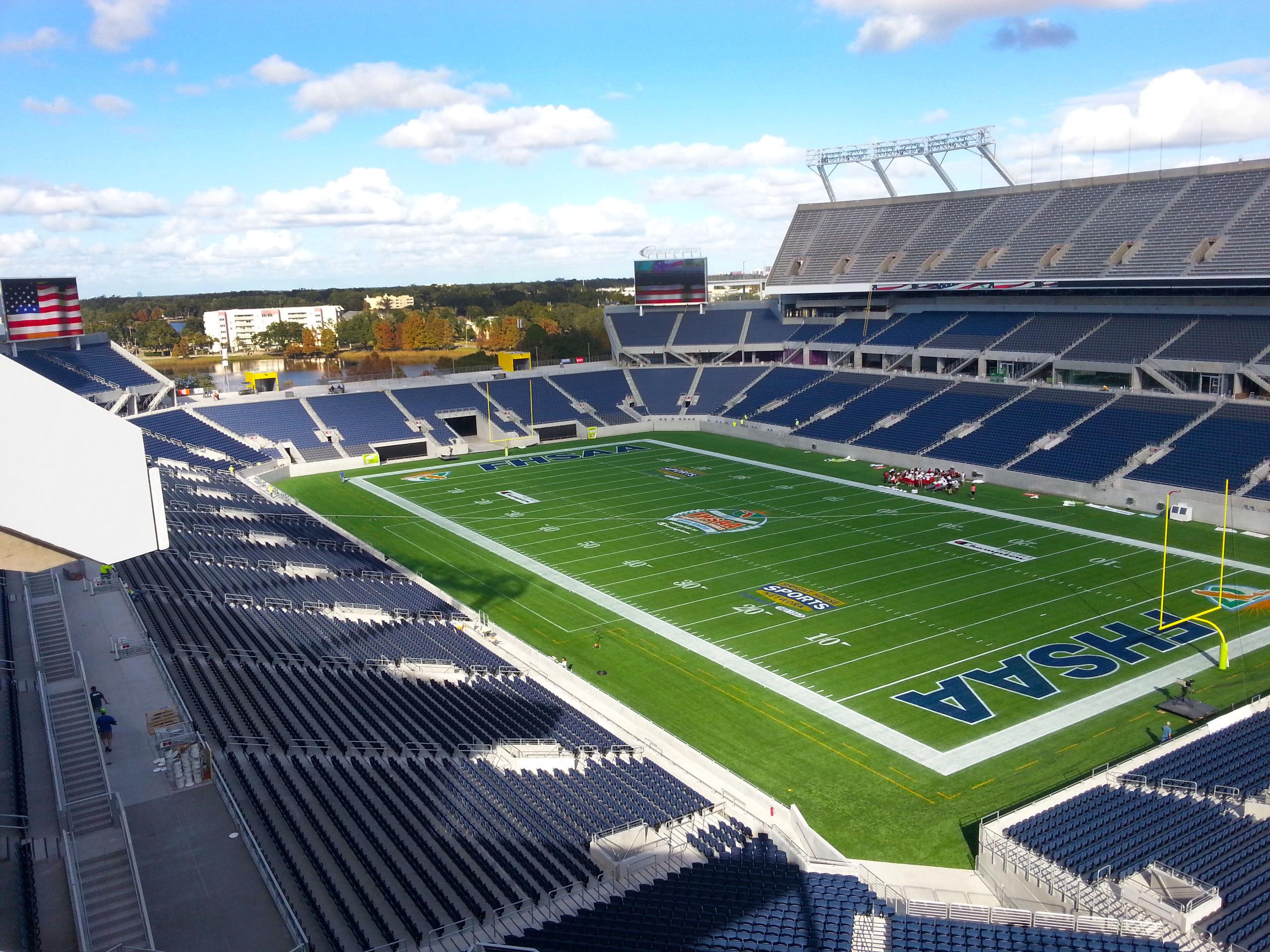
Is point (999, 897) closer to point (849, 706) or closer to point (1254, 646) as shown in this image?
point (849, 706)

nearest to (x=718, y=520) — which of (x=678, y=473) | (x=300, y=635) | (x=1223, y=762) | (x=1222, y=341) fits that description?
(x=678, y=473)

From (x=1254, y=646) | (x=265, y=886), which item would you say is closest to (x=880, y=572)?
(x=1254, y=646)

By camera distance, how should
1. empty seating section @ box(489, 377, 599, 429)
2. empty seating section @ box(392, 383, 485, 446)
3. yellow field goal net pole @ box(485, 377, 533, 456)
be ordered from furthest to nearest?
empty seating section @ box(489, 377, 599, 429) → empty seating section @ box(392, 383, 485, 446) → yellow field goal net pole @ box(485, 377, 533, 456)

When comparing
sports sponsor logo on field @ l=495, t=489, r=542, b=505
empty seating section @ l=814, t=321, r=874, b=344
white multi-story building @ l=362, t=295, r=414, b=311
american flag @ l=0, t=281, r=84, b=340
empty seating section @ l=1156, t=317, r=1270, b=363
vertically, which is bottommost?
sports sponsor logo on field @ l=495, t=489, r=542, b=505

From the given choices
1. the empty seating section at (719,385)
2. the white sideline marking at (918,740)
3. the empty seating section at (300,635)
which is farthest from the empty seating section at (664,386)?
the empty seating section at (300,635)

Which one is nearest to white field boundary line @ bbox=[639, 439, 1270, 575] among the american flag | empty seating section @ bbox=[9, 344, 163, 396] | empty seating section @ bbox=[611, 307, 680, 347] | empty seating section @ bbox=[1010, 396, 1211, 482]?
empty seating section @ bbox=[1010, 396, 1211, 482]

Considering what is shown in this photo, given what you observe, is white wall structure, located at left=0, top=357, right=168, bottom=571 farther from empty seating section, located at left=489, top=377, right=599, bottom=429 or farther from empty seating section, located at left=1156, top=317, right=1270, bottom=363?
empty seating section, located at left=489, top=377, right=599, bottom=429

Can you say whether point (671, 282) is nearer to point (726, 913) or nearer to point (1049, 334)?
point (1049, 334)
